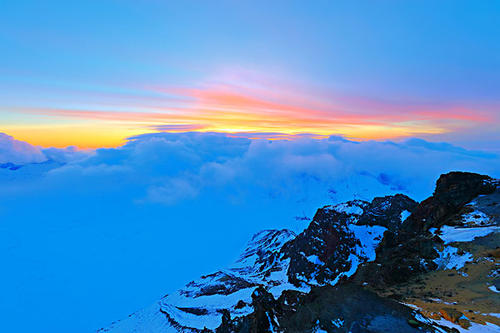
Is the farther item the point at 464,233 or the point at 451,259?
the point at 464,233

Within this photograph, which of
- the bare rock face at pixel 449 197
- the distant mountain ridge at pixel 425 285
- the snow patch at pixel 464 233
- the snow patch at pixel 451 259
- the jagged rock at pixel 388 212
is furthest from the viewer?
the jagged rock at pixel 388 212

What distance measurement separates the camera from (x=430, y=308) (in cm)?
2125

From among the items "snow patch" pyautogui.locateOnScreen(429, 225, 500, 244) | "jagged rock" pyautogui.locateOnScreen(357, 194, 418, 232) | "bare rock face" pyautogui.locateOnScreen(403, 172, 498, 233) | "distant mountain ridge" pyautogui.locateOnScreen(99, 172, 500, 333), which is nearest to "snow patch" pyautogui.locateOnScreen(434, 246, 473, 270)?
"distant mountain ridge" pyautogui.locateOnScreen(99, 172, 500, 333)

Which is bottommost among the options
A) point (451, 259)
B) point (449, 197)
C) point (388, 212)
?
point (388, 212)

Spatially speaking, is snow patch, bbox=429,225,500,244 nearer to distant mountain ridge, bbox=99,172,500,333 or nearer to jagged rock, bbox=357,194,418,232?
distant mountain ridge, bbox=99,172,500,333

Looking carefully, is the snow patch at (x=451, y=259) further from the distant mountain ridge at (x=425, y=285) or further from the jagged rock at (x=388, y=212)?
the jagged rock at (x=388, y=212)

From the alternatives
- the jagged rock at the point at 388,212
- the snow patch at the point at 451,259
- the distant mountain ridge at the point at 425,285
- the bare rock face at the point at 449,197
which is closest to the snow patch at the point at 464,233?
the distant mountain ridge at the point at 425,285

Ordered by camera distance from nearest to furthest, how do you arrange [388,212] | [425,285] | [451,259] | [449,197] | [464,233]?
1. [425,285]
2. [451,259]
3. [464,233]
4. [449,197]
5. [388,212]

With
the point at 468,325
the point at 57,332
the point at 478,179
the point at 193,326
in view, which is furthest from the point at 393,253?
the point at 57,332

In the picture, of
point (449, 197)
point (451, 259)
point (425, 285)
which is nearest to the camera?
point (425, 285)

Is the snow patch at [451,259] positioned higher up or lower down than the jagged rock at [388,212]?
higher up

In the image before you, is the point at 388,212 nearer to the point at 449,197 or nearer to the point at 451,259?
the point at 449,197

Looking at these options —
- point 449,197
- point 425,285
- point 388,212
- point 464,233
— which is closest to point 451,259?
point 425,285

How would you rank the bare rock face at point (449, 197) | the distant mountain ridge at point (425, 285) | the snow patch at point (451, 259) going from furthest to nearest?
1. the bare rock face at point (449, 197)
2. the snow patch at point (451, 259)
3. the distant mountain ridge at point (425, 285)
